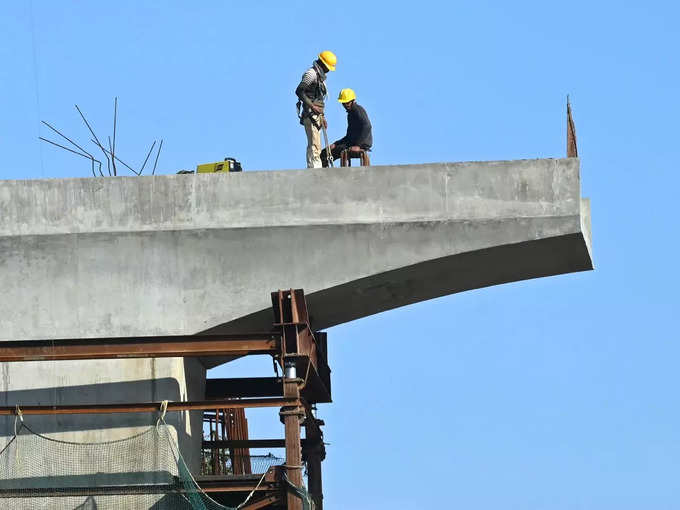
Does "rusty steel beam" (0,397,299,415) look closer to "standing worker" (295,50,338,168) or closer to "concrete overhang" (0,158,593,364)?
"concrete overhang" (0,158,593,364)

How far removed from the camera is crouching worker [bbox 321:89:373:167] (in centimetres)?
2262

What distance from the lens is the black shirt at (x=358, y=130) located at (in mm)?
22625

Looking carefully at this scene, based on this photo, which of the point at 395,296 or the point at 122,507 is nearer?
the point at 122,507

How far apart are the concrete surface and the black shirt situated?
4.98 ft

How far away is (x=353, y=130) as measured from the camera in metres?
22.8

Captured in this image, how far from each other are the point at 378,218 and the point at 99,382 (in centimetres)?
429

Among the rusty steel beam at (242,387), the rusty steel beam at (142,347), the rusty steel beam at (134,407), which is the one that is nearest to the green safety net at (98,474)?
the rusty steel beam at (134,407)

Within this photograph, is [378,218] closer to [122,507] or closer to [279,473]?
[279,473]

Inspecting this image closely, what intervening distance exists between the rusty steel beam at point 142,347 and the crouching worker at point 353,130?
12.1 ft

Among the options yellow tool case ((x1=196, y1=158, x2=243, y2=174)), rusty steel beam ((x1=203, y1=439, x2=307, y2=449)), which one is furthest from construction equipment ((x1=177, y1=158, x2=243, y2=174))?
rusty steel beam ((x1=203, y1=439, x2=307, y2=449))

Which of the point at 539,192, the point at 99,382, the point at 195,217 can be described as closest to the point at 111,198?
the point at 195,217

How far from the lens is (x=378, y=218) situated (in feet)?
69.2

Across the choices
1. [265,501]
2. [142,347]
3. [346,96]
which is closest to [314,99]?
[346,96]

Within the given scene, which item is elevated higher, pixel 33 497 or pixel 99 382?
pixel 99 382
